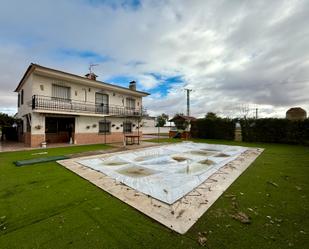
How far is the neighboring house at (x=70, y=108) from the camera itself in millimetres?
11531

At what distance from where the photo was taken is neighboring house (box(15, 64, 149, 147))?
11531mm

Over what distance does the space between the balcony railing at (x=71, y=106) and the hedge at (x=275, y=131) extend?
1145 centimetres

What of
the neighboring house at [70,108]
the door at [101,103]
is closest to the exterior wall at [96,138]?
the neighboring house at [70,108]

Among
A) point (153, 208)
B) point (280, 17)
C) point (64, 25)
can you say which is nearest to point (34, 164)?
point (153, 208)

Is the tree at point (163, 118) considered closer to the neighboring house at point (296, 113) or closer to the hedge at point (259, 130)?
the hedge at point (259, 130)

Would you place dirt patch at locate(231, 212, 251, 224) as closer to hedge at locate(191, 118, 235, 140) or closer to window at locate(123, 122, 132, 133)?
window at locate(123, 122, 132, 133)

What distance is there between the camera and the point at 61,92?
42.3 ft

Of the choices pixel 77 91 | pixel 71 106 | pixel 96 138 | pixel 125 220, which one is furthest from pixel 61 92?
pixel 125 220

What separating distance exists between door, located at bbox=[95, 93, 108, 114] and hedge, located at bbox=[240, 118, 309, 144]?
14.1 m

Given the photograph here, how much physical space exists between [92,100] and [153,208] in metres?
13.6

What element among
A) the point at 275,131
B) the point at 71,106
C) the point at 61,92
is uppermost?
the point at 61,92

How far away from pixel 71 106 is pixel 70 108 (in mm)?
211

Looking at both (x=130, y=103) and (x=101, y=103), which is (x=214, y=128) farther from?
(x=101, y=103)

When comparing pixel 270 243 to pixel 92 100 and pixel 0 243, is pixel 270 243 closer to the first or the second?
pixel 0 243
